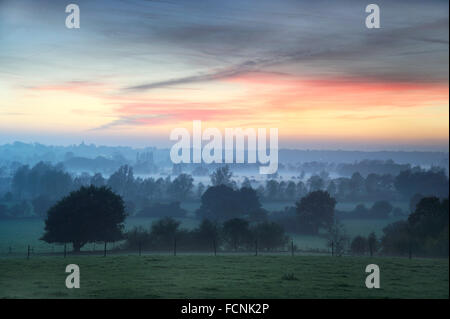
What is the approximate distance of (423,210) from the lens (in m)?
46.3

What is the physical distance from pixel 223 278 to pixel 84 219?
80.5 ft

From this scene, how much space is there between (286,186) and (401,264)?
58033 millimetres

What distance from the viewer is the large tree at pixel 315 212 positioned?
6372cm

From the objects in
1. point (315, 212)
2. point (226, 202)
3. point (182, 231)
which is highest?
point (226, 202)

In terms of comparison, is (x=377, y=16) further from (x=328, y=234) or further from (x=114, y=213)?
(x=328, y=234)

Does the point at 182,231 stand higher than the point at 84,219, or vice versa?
the point at 84,219

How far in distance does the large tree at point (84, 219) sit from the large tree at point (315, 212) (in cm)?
2953

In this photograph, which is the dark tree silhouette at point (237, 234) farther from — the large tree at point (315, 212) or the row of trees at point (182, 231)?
the large tree at point (315, 212)

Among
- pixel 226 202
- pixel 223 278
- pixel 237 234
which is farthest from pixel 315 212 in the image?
pixel 223 278

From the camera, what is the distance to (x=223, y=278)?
80.9ft

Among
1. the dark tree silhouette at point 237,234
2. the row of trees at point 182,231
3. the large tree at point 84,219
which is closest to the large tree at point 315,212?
the row of trees at point 182,231

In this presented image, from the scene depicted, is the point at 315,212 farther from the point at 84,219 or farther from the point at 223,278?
the point at 223,278

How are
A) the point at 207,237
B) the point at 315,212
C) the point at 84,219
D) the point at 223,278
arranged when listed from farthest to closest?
A: the point at 315,212, the point at 207,237, the point at 84,219, the point at 223,278
